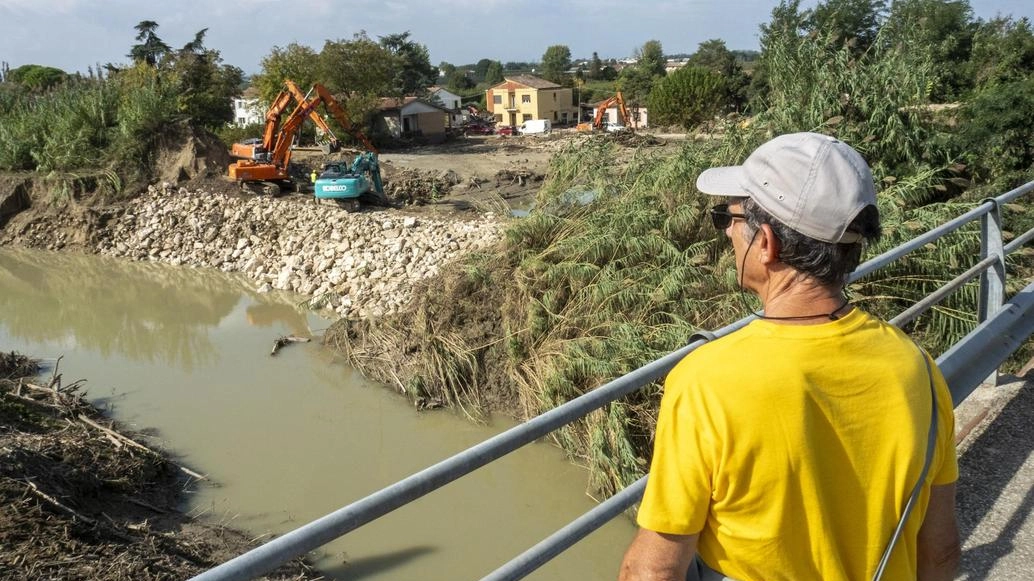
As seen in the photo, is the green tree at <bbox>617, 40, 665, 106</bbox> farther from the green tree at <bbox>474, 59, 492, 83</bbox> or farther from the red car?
the green tree at <bbox>474, 59, 492, 83</bbox>

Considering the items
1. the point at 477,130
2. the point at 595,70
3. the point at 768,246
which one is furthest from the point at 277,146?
the point at 595,70

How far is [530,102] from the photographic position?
65.2 metres

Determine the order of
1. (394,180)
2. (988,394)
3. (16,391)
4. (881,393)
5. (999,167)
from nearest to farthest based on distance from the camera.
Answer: (881,393)
(988,394)
(16,391)
(999,167)
(394,180)

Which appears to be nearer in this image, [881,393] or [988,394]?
[881,393]

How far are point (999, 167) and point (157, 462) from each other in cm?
1087

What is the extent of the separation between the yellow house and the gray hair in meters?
64.8

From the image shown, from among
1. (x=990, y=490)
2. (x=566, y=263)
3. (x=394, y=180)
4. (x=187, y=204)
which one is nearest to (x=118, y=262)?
(x=187, y=204)

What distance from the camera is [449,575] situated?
6.47 meters

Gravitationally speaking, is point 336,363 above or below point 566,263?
below

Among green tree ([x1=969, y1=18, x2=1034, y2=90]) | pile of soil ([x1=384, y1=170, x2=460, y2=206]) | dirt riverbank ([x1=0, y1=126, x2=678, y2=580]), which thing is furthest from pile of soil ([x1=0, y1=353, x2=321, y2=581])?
green tree ([x1=969, y1=18, x2=1034, y2=90])

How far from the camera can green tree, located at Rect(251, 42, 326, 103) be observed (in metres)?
37.9

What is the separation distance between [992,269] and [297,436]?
23.3ft

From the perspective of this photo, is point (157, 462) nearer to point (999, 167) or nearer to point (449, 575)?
point (449, 575)

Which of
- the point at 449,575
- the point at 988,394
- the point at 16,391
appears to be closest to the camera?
the point at 988,394
